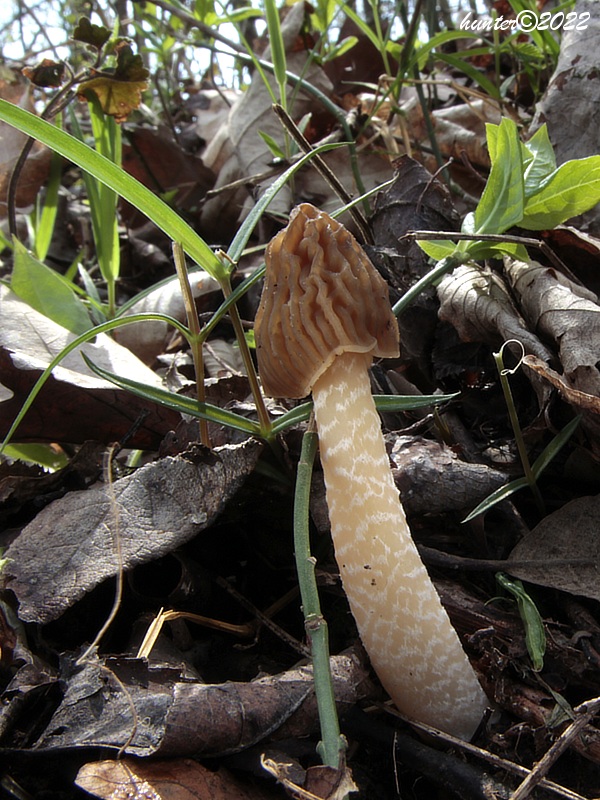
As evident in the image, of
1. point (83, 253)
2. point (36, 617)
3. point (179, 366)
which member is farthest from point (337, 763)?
point (83, 253)

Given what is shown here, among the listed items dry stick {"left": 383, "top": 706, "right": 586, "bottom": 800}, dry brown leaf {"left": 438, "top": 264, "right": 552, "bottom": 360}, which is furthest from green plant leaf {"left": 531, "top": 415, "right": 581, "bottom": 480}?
dry stick {"left": 383, "top": 706, "right": 586, "bottom": 800}

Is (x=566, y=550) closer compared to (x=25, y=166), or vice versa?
(x=566, y=550)

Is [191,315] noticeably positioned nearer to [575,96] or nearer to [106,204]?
[106,204]

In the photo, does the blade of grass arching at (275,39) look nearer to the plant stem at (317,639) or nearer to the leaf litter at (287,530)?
the leaf litter at (287,530)

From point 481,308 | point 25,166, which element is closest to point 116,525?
point 481,308

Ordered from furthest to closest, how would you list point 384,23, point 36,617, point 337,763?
point 384,23 < point 36,617 < point 337,763

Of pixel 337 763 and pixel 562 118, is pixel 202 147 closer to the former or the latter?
pixel 562 118

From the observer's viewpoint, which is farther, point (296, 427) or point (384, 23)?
point (384, 23)
